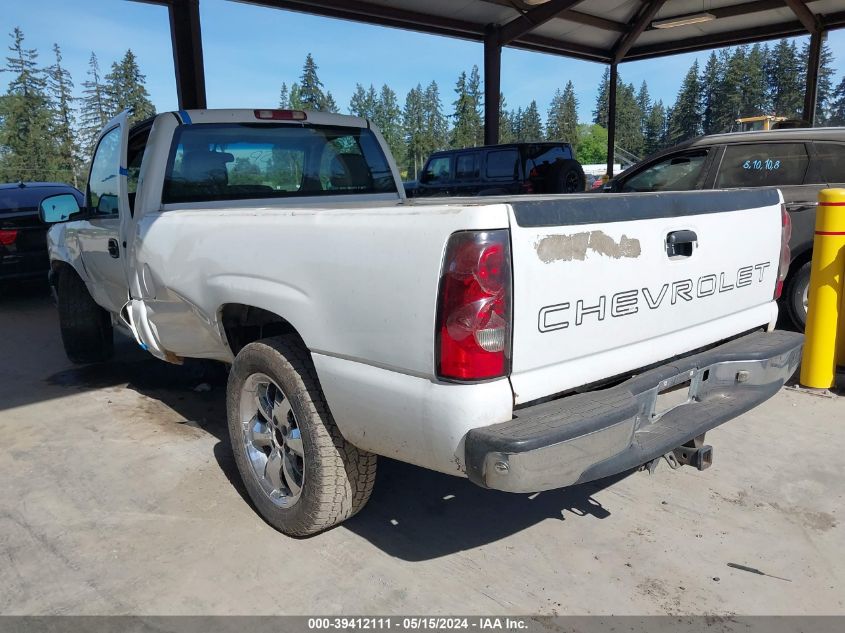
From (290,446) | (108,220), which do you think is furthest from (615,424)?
(108,220)

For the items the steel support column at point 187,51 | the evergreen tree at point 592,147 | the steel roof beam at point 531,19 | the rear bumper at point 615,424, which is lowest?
the rear bumper at point 615,424

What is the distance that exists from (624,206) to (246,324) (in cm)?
A: 184

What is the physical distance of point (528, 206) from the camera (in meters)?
1.99

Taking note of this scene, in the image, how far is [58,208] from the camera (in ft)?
15.8

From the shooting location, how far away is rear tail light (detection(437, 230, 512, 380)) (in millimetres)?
1897

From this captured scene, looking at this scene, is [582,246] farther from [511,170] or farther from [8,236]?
[511,170]

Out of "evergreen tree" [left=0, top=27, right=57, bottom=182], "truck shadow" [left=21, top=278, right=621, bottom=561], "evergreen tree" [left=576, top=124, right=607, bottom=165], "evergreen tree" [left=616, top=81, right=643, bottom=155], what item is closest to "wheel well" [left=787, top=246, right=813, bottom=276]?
"truck shadow" [left=21, top=278, right=621, bottom=561]

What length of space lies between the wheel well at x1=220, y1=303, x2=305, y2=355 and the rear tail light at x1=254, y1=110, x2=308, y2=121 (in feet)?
5.12

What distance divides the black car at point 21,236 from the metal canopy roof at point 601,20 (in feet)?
18.7

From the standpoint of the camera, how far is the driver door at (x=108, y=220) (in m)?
4.00

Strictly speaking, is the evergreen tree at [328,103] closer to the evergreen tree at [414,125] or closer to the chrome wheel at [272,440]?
the evergreen tree at [414,125]

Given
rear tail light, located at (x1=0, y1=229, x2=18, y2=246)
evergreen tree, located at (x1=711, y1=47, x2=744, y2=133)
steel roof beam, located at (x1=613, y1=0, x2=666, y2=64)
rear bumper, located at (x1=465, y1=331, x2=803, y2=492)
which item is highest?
evergreen tree, located at (x1=711, y1=47, x2=744, y2=133)

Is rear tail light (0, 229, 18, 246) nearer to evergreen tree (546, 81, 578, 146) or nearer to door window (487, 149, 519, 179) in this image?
door window (487, 149, 519, 179)

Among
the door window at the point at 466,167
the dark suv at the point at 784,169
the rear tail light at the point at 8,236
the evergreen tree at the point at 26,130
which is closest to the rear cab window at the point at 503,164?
the door window at the point at 466,167
